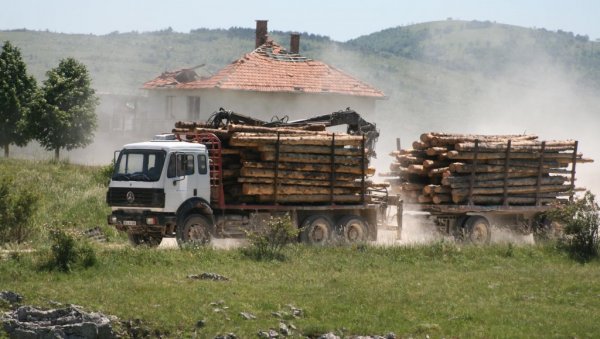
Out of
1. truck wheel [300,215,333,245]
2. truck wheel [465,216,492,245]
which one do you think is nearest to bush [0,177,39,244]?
truck wheel [300,215,333,245]

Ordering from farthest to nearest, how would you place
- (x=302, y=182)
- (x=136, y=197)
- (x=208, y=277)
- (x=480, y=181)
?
(x=480, y=181), (x=302, y=182), (x=136, y=197), (x=208, y=277)

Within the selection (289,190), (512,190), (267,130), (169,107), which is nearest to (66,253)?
(267,130)

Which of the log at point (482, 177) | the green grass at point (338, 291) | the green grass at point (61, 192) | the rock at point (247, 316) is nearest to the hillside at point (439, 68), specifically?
the green grass at point (61, 192)

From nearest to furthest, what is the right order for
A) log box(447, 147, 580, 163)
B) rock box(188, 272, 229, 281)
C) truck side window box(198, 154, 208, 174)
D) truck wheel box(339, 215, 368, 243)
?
rock box(188, 272, 229, 281) < truck side window box(198, 154, 208, 174) < truck wheel box(339, 215, 368, 243) < log box(447, 147, 580, 163)

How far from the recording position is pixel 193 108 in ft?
202

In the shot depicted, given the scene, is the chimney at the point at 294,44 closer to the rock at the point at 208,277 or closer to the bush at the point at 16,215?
the bush at the point at 16,215

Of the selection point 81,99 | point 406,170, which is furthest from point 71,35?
point 406,170

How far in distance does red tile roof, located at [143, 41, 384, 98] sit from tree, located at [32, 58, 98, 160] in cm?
568

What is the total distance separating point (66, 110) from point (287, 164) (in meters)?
32.0

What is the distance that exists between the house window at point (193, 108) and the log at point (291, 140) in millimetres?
32156

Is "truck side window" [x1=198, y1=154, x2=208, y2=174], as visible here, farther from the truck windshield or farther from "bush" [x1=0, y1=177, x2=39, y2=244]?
"bush" [x1=0, y1=177, x2=39, y2=244]

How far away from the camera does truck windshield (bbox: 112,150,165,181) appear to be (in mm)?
25812

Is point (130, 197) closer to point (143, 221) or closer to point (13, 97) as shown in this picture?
point (143, 221)

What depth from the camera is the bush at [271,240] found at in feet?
77.7
